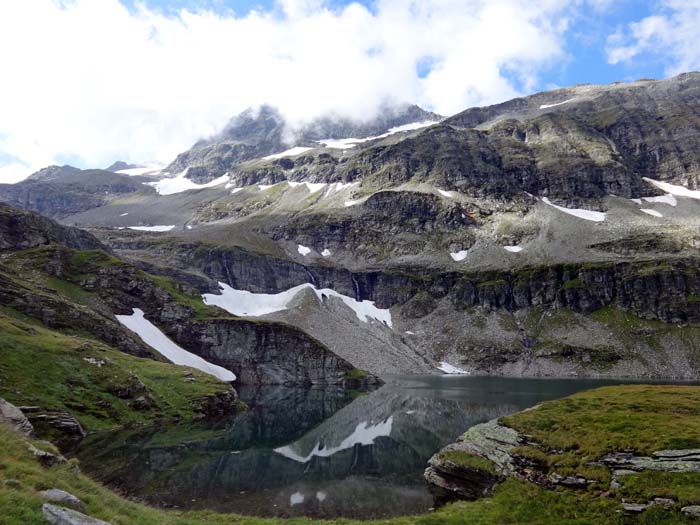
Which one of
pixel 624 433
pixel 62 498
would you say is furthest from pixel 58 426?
pixel 624 433

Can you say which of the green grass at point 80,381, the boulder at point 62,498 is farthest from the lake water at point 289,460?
the boulder at point 62,498

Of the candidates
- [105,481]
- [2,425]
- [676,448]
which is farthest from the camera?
[105,481]

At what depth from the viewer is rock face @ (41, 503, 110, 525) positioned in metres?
12.5

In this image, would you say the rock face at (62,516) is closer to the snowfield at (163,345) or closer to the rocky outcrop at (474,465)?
the rocky outcrop at (474,465)

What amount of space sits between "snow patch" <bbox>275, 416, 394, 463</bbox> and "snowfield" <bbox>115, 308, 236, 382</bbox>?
149 ft

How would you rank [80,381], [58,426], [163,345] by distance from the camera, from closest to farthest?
[58,426], [80,381], [163,345]

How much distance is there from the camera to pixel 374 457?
43.1m

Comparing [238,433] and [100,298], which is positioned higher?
[100,298]

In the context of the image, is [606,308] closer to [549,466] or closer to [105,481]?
[549,466]

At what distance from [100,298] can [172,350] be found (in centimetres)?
1840

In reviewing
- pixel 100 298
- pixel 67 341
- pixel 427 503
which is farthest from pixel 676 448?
pixel 100 298

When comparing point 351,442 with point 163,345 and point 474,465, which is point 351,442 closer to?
point 474,465

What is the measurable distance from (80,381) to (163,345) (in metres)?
51.4

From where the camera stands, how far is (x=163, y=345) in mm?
98500
